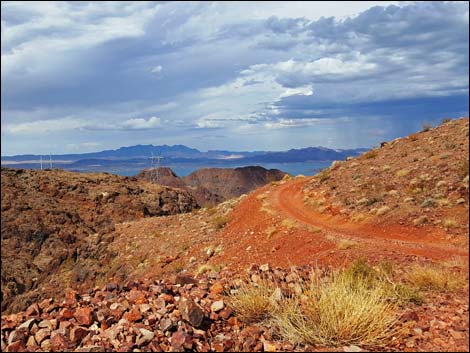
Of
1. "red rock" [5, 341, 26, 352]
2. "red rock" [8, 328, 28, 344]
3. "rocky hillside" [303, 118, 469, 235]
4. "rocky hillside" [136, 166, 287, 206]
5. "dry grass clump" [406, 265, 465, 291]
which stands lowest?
"rocky hillside" [136, 166, 287, 206]

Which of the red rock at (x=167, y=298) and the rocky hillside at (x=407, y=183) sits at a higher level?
the rocky hillside at (x=407, y=183)

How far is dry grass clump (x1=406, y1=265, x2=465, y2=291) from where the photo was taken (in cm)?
788

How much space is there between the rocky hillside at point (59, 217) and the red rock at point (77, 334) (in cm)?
2105

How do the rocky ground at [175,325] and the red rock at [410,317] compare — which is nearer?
the rocky ground at [175,325]

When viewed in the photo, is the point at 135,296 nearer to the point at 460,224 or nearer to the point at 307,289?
the point at 307,289

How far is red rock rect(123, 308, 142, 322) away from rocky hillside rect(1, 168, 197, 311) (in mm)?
21187

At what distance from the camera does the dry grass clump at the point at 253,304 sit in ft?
23.9

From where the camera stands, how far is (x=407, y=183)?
19312mm

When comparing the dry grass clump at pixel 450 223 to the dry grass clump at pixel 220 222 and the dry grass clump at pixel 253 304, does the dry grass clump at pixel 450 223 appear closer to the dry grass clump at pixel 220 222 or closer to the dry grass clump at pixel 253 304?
the dry grass clump at pixel 253 304

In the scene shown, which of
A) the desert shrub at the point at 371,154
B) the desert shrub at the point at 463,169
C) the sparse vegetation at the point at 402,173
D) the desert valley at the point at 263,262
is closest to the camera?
the desert valley at the point at 263,262

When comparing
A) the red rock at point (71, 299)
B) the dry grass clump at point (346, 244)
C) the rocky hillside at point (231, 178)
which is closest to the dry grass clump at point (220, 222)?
the dry grass clump at point (346, 244)

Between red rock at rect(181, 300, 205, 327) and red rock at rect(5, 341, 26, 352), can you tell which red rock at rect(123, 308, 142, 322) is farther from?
red rock at rect(5, 341, 26, 352)

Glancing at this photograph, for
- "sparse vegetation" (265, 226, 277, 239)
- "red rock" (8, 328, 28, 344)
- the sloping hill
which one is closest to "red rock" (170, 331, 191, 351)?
"red rock" (8, 328, 28, 344)

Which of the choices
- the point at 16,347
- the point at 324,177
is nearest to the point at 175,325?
the point at 16,347
